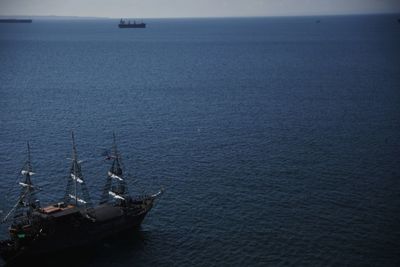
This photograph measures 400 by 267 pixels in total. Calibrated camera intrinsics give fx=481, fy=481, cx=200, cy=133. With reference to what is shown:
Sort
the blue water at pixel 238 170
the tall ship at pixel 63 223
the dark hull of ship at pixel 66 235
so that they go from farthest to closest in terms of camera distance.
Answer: the blue water at pixel 238 170, the tall ship at pixel 63 223, the dark hull of ship at pixel 66 235

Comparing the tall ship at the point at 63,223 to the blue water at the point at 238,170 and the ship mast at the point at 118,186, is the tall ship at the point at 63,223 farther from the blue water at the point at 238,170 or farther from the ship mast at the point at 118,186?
the blue water at the point at 238,170

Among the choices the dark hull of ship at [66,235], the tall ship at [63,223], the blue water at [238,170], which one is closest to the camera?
the dark hull of ship at [66,235]

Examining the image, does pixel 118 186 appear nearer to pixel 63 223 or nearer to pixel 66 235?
pixel 63 223

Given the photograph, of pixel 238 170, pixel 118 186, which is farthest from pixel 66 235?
pixel 238 170

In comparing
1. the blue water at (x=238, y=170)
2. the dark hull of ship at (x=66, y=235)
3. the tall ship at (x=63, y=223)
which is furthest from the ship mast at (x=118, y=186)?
the blue water at (x=238, y=170)

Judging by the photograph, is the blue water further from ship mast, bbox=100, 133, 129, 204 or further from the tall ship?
ship mast, bbox=100, 133, 129, 204

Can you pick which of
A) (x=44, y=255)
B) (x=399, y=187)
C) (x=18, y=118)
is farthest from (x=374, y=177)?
(x=18, y=118)

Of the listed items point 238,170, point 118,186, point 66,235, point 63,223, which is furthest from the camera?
point 238,170

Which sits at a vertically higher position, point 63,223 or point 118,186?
point 118,186

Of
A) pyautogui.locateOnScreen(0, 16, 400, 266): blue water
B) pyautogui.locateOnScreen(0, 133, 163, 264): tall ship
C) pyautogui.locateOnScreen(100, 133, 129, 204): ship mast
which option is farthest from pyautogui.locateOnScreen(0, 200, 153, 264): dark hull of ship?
pyautogui.locateOnScreen(100, 133, 129, 204): ship mast
